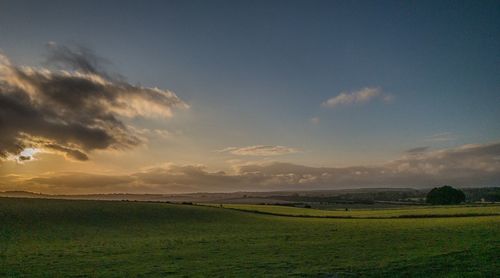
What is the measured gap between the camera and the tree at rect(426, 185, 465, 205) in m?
143

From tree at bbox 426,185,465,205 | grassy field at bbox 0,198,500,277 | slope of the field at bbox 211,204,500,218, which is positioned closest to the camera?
grassy field at bbox 0,198,500,277

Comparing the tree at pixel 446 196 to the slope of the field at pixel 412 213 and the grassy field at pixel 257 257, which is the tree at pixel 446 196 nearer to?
the slope of the field at pixel 412 213

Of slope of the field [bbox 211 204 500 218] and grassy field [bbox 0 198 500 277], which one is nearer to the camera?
grassy field [bbox 0 198 500 277]

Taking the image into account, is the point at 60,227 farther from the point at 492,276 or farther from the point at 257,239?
the point at 492,276

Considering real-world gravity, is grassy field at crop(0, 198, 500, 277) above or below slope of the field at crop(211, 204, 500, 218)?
above

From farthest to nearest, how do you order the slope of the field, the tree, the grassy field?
1. the tree
2. the slope of the field
3. the grassy field

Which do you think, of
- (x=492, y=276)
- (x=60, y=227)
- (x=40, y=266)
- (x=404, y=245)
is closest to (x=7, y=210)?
(x=60, y=227)

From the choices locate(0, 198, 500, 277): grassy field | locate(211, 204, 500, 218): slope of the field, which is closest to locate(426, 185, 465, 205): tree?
locate(211, 204, 500, 218): slope of the field

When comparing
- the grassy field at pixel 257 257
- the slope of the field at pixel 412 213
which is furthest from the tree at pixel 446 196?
the grassy field at pixel 257 257

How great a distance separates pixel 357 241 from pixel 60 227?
42.9 meters

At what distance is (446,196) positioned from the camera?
5674 inches

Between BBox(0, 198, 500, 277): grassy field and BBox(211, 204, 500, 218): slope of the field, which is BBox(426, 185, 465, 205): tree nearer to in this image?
BBox(211, 204, 500, 218): slope of the field

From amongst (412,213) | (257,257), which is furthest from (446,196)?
(257,257)

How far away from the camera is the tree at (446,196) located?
143m
